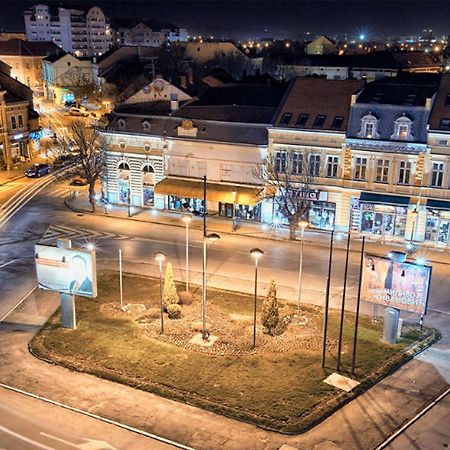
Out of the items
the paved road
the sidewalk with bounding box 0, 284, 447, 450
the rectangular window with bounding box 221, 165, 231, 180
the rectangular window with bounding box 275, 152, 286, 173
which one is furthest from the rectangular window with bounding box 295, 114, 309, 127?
the paved road

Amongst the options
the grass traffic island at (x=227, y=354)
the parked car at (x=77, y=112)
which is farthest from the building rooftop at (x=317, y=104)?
the parked car at (x=77, y=112)

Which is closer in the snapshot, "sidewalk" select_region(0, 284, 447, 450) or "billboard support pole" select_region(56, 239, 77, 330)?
"sidewalk" select_region(0, 284, 447, 450)

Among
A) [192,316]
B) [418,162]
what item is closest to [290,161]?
[418,162]

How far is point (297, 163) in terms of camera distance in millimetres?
53844

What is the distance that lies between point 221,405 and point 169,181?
3399 centimetres

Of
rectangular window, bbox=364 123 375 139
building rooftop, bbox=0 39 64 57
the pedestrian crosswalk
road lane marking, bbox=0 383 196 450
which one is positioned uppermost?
building rooftop, bbox=0 39 64 57

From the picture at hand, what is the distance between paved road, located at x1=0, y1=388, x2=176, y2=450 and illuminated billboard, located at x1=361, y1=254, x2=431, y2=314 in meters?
15.1

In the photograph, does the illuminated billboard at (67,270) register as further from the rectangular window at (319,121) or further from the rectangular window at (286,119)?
the rectangular window at (319,121)

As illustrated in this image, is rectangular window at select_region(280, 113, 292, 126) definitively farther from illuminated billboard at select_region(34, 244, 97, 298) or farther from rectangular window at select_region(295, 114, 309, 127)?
illuminated billboard at select_region(34, 244, 97, 298)

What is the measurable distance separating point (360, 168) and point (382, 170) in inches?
75.6

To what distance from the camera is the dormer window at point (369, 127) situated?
165 ft

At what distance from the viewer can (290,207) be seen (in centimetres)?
5291

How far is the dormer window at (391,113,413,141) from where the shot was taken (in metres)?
49.1

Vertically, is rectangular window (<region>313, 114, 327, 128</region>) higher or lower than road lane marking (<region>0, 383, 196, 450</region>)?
higher
